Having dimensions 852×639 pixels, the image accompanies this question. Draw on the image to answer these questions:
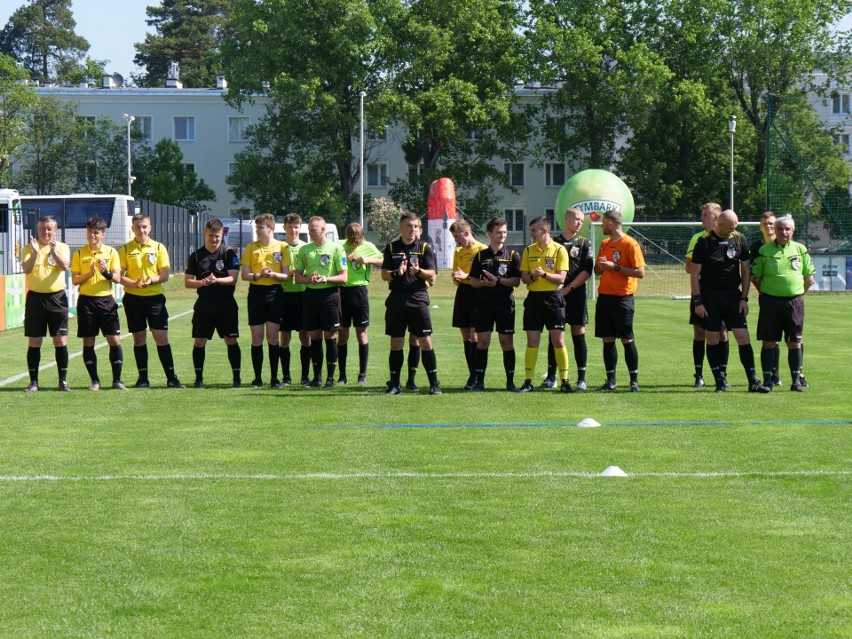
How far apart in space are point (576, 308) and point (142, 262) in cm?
485

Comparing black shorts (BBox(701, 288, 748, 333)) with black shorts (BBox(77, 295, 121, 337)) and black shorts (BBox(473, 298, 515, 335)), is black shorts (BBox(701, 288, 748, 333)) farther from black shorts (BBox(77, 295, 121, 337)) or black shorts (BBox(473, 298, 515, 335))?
black shorts (BBox(77, 295, 121, 337))

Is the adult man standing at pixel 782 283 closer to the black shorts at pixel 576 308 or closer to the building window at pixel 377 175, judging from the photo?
the black shorts at pixel 576 308

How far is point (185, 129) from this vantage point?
79.8 metres

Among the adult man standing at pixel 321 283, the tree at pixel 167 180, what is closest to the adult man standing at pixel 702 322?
the adult man standing at pixel 321 283

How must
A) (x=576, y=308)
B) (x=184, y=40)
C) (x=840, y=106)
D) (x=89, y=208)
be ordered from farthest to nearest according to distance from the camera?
(x=184, y=40) → (x=840, y=106) → (x=89, y=208) → (x=576, y=308)

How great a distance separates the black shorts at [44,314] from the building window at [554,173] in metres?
→ 65.7

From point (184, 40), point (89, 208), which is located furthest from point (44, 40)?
point (89, 208)

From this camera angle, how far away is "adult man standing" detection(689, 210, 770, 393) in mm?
12969

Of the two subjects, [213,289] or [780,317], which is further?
[213,289]

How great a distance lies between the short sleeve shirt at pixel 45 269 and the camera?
13.4 metres

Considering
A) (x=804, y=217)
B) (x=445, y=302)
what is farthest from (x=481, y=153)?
(x=445, y=302)

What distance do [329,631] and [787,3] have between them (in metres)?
63.3

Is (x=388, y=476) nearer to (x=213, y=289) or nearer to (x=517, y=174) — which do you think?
(x=213, y=289)

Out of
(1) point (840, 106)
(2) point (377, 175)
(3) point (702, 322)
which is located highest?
(1) point (840, 106)
